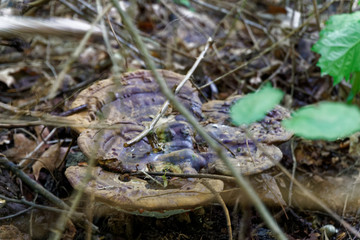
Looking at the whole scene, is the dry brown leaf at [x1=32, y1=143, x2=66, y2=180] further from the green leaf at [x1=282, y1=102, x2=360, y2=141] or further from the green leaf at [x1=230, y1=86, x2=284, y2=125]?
the green leaf at [x1=282, y1=102, x2=360, y2=141]

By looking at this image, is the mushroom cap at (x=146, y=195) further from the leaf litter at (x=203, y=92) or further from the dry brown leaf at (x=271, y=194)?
the dry brown leaf at (x=271, y=194)

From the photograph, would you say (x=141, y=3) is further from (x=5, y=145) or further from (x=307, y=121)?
(x=307, y=121)

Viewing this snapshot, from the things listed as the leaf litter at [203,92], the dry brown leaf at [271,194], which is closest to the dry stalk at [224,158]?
the leaf litter at [203,92]

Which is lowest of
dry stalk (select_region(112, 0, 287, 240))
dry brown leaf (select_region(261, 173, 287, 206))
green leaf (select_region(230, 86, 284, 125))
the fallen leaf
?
dry brown leaf (select_region(261, 173, 287, 206))

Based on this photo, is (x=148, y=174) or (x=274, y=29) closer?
(x=148, y=174)

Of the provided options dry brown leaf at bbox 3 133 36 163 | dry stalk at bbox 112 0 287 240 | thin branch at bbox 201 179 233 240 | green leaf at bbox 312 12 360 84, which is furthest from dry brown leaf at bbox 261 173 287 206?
dry brown leaf at bbox 3 133 36 163

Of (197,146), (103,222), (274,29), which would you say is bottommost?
(103,222)

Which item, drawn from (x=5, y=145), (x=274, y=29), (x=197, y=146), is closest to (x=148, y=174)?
(x=197, y=146)

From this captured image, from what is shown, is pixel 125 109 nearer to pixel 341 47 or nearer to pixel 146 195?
pixel 146 195
